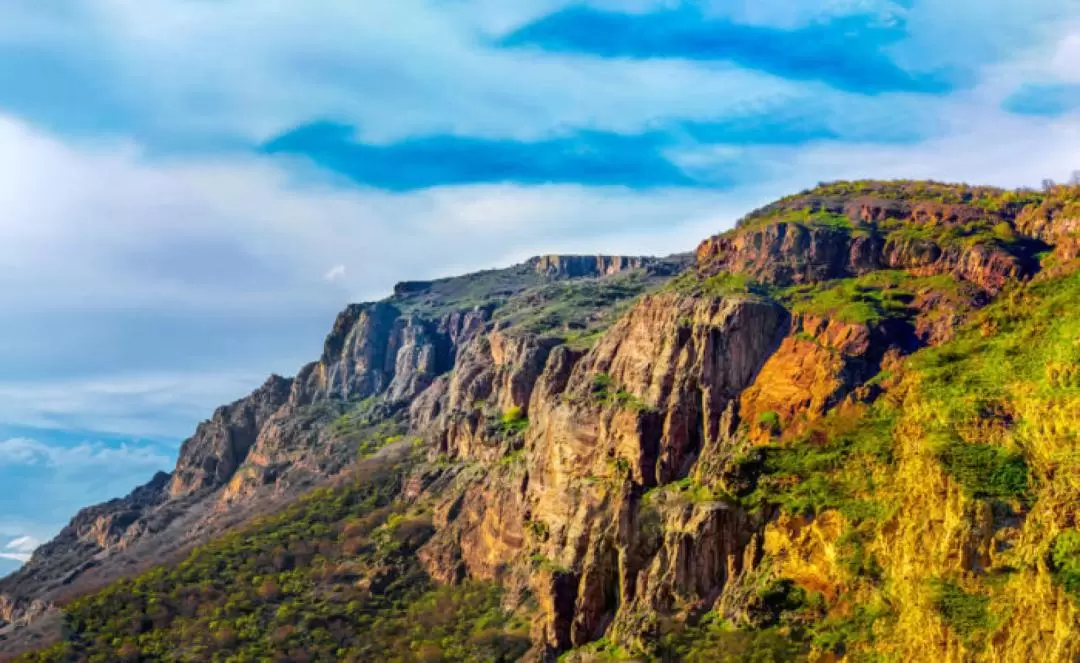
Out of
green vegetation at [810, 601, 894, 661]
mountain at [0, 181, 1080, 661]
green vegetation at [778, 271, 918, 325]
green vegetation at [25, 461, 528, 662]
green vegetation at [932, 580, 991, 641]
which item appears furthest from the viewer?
green vegetation at [25, 461, 528, 662]

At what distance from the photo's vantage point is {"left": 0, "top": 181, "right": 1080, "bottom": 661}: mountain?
11181cm

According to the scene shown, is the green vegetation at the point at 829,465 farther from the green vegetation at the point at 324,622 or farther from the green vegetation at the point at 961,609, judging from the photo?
the green vegetation at the point at 324,622

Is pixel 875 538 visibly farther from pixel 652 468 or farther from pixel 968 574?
pixel 652 468

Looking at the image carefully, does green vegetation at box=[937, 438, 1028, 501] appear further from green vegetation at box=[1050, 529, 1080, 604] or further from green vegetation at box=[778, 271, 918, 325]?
green vegetation at box=[778, 271, 918, 325]

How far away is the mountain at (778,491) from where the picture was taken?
11181cm

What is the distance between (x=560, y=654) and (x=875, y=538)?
155 ft

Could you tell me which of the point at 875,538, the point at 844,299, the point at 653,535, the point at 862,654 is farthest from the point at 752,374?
the point at 862,654

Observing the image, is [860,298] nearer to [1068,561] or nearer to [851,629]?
[851,629]

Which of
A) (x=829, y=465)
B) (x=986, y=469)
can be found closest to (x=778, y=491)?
(x=829, y=465)

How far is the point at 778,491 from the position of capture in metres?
135

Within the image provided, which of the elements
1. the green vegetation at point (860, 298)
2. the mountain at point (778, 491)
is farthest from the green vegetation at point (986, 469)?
the green vegetation at point (860, 298)

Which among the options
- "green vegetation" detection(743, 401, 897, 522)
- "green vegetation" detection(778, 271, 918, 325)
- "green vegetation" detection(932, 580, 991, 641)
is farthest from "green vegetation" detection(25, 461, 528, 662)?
"green vegetation" detection(932, 580, 991, 641)

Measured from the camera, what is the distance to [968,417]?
12356cm

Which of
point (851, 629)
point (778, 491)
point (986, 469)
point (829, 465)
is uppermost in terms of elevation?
point (829, 465)
